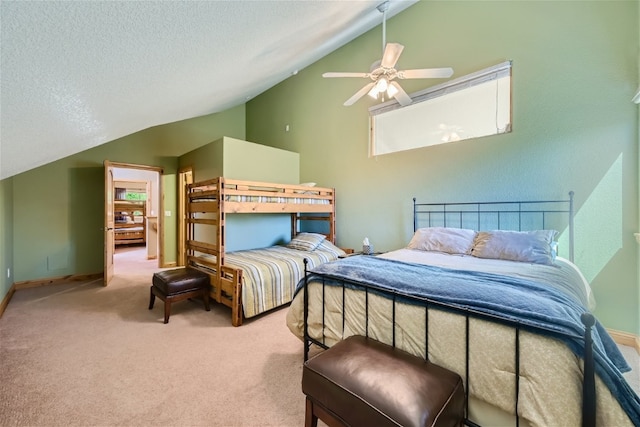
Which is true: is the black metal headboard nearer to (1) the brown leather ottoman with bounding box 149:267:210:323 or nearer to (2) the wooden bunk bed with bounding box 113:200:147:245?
(1) the brown leather ottoman with bounding box 149:267:210:323

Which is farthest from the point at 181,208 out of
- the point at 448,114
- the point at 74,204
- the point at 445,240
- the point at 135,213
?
the point at 448,114

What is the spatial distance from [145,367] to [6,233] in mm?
3291

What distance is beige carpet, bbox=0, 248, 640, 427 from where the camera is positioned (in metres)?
1.53

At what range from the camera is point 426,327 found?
1.37m

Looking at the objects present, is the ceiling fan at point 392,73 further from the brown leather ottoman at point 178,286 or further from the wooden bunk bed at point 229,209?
the brown leather ottoman at point 178,286

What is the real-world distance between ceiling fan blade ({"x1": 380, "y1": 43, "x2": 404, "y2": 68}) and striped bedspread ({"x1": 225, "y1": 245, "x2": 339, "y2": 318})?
7.80 feet

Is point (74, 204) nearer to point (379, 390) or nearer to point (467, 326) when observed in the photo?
point (379, 390)

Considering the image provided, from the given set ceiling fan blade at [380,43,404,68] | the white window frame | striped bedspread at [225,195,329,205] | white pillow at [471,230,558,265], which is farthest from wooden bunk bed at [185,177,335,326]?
white pillow at [471,230,558,265]

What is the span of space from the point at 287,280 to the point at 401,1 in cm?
389

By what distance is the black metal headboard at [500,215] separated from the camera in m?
2.59

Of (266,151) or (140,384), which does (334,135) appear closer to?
(266,151)

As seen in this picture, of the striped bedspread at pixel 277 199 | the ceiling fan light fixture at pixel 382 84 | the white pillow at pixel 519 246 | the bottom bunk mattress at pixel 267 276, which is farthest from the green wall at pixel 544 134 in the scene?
the bottom bunk mattress at pixel 267 276

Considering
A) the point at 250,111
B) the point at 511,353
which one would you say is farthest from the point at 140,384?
the point at 250,111

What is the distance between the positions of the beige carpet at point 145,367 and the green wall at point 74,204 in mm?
1237
